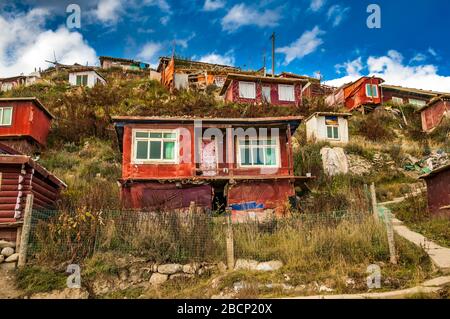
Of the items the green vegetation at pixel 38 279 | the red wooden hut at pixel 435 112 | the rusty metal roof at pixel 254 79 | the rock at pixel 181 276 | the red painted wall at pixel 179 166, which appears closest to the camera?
the green vegetation at pixel 38 279

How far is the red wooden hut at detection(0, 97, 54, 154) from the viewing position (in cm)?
2702

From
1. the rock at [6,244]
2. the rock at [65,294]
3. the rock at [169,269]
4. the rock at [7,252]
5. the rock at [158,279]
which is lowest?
the rock at [65,294]

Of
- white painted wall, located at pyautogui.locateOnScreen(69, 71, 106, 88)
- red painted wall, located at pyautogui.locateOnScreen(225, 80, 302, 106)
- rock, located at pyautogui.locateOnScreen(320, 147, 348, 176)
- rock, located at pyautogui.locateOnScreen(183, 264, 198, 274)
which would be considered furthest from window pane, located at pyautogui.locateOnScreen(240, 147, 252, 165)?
white painted wall, located at pyautogui.locateOnScreen(69, 71, 106, 88)

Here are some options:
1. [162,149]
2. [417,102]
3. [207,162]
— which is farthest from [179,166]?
[417,102]

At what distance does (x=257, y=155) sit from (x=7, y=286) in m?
12.0

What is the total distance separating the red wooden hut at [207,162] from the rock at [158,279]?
6187 millimetres

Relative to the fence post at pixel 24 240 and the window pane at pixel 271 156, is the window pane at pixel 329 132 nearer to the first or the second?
the window pane at pixel 271 156

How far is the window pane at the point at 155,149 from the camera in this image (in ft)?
62.1

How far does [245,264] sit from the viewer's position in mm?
11930

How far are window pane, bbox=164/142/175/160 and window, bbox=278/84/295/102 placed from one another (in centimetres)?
2137

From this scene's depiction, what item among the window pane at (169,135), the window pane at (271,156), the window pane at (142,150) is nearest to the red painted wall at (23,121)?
the window pane at (142,150)

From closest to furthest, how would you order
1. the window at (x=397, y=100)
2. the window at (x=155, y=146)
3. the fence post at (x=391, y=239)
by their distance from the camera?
the fence post at (x=391, y=239) → the window at (x=155, y=146) → the window at (x=397, y=100)

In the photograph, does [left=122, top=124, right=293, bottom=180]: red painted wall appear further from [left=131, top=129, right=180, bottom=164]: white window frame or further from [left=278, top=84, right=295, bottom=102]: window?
[left=278, top=84, right=295, bottom=102]: window

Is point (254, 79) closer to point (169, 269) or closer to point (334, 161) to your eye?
point (334, 161)
